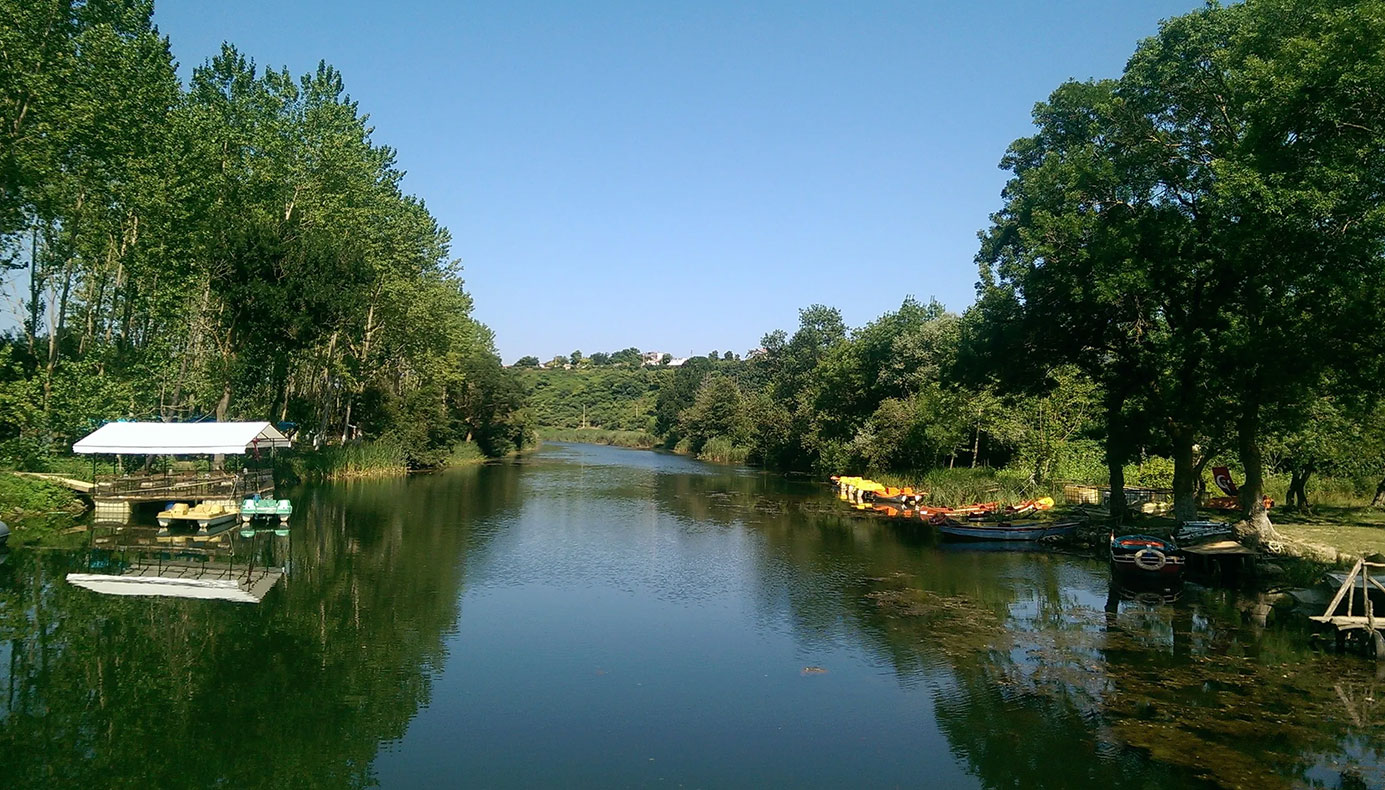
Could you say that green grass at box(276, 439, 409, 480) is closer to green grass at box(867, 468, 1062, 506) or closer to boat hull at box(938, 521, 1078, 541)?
boat hull at box(938, 521, 1078, 541)

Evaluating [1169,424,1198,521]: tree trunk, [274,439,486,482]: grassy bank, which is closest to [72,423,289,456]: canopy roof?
[274,439,486,482]: grassy bank

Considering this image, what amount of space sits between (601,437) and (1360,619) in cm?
11263

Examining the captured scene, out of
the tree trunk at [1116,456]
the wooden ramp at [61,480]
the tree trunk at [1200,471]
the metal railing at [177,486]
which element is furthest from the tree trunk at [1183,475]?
Answer: the wooden ramp at [61,480]

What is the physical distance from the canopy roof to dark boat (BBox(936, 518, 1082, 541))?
2341 cm

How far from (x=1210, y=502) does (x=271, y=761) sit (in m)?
33.4

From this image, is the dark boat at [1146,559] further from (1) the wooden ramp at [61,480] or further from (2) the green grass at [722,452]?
(2) the green grass at [722,452]

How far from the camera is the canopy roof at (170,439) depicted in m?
25.1

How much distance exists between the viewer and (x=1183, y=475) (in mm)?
25766

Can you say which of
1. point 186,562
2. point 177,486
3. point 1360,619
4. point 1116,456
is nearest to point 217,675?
point 186,562

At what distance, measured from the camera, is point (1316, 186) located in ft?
55.0

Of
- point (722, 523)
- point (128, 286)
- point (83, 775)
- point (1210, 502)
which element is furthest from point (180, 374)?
point (1210, 502)

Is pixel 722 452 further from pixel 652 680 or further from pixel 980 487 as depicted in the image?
pixel 652 680

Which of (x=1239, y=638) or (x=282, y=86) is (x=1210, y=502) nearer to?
(x=1239, y=638)

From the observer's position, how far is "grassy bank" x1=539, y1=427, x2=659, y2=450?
11356 centimetres
